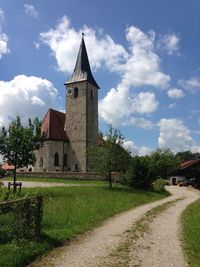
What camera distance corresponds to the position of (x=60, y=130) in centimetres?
6253

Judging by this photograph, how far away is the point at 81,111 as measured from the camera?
62.0 meters

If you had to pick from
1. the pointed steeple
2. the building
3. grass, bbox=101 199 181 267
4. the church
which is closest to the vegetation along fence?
grass, bbox=101 199 181 267

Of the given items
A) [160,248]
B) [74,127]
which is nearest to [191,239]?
[160,248]

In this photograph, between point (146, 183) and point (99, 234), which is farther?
point (146, 183)

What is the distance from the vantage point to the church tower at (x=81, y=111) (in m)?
61.2

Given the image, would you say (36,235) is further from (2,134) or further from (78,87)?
(78,87)

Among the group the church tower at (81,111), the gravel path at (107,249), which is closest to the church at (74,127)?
the church tower at (81,111)

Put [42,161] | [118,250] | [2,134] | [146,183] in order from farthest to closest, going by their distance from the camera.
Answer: [42,161], [146,183], [2,134], [118,250]

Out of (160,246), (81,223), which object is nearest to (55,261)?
(160,246)

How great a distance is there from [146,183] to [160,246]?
27.7 meters

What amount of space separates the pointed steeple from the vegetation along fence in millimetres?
54445

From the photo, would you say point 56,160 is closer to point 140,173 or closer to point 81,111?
point 81,111

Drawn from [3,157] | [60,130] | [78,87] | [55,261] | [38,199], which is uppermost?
[78,87]

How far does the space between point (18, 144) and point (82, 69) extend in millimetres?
39843
